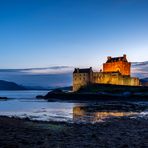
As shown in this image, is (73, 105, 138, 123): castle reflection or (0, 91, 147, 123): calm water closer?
(73, 105, 138, 123): castle reflection

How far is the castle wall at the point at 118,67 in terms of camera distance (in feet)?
394

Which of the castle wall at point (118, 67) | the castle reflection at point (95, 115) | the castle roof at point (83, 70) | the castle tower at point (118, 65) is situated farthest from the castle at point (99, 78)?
the castle reflection at point (95, 115)

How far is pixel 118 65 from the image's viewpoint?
121m

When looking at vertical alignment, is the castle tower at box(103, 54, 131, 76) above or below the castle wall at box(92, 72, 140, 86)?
above

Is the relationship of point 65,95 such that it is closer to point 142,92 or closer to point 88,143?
point 142,92

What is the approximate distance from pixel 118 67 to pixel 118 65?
87cm

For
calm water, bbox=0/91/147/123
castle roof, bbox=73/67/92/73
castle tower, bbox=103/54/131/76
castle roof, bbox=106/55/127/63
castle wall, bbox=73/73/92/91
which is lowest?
calm water, bbox=0/91/147/123

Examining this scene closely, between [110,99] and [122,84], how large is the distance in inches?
962

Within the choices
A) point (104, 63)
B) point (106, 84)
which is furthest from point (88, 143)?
point (104, 63)

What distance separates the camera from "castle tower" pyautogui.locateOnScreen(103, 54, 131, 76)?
120 m

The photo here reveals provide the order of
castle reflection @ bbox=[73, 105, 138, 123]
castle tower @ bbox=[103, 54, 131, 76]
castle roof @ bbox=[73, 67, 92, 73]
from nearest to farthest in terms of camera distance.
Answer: castle reflection @ bbox=[73, 105, 138, 123], castle roof @ bbox=[73, 67, 92, 73], castle tower @ bbox=[103, 54, 131, 76]

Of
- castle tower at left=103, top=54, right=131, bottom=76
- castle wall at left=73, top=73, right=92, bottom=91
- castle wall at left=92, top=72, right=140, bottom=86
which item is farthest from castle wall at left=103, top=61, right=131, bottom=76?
castle wall at left=73, top=73, right=92, bottom=91

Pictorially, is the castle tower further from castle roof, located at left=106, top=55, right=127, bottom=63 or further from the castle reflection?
the castle reflection

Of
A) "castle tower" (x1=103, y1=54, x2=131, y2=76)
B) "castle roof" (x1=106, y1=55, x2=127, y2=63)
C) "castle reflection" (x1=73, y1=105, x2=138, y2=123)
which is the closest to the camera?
"castle reflection" (x1=73, y1=105, x2=138, y2=123)
